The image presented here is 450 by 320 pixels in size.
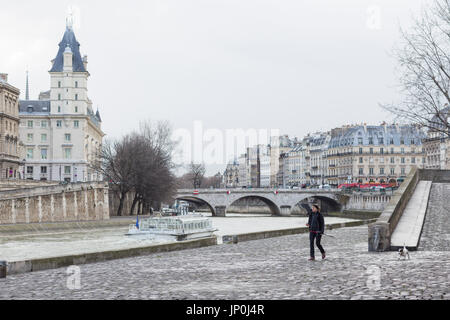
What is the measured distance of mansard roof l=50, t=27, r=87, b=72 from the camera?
9738 cm

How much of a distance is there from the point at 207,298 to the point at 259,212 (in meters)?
122

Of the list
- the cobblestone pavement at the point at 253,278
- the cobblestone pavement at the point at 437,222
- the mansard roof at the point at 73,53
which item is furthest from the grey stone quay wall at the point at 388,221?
the mansard roof at the point at 73,53

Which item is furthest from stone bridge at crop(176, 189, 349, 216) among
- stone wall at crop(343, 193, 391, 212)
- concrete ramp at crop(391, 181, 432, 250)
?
concrete ramp at crop(391, 181, 432, 250)

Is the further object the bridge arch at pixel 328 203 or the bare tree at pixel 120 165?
the bridge arch at pixel 328 203

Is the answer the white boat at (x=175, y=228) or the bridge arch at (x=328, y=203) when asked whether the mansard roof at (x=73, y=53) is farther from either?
the white boat at (x=175, y=228)

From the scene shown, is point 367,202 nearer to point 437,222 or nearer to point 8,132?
point 8,132

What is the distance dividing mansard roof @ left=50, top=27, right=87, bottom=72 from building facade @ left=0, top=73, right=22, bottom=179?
1815 cm

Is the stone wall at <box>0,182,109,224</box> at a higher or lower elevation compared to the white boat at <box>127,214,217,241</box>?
higher

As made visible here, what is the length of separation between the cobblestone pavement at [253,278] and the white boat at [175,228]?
24616 millimetres

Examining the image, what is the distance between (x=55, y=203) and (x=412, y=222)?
4432 centimetres

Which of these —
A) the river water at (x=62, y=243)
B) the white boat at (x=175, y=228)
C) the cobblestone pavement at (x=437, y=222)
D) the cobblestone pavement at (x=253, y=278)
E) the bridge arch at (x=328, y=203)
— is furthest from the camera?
the bridge arch at (x=328, y=203)

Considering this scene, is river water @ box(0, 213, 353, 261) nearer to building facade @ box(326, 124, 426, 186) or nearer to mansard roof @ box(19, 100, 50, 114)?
mansard roof @ box(19, 100, 50, 114)

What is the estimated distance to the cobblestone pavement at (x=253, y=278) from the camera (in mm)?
12008

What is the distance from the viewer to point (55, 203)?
62125 millimetres
